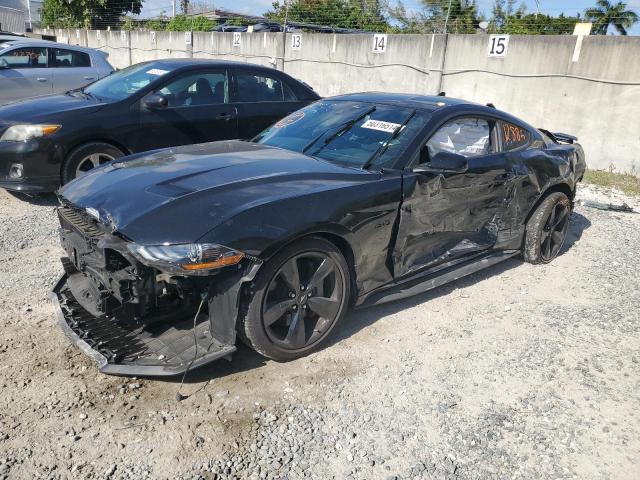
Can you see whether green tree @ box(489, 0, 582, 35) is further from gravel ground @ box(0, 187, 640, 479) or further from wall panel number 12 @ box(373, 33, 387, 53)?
gravel ground @ box(0, 187, 640, 479)

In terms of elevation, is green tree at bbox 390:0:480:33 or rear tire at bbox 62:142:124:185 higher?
green tree at bbox 390:0:480:33

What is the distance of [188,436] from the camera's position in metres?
2.75

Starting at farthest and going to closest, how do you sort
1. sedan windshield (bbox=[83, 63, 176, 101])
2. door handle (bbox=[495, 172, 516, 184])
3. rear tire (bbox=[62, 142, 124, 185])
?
sedan windshield (bbox=[83, 63, 176, 101]), rear tire (bbox=[62, 142, 124, 185]), door handle (bbox=[495, 172, 516, 184])

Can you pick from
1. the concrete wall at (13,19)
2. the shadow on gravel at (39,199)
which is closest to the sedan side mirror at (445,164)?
the shadow on gravel at (39,199)

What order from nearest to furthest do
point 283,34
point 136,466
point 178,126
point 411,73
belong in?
point 136,466
point 178,126
point 411,73
point 283,34

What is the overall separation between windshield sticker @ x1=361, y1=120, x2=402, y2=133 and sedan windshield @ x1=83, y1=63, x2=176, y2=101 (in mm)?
3407

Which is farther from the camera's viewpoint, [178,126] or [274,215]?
[178,126]

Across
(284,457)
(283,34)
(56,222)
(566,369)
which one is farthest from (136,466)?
(283,34)

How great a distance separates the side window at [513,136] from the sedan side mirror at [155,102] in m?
3.62

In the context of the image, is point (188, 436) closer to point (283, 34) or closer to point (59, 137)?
point (59, 137)

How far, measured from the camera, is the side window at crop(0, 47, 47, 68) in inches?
386

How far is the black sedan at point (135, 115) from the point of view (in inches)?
227

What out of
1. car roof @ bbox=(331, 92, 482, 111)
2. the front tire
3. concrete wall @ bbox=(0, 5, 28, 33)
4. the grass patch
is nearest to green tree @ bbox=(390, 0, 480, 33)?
the grass patch

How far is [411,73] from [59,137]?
8.41 m
